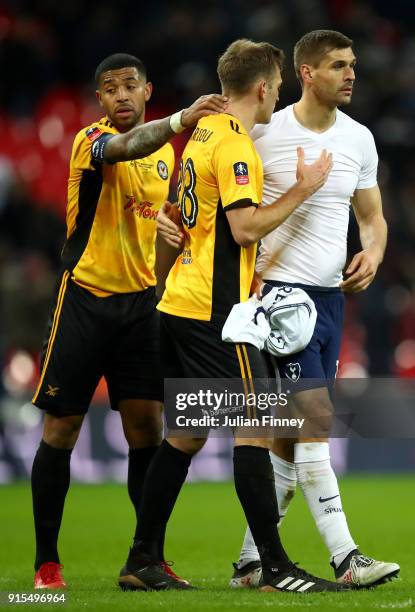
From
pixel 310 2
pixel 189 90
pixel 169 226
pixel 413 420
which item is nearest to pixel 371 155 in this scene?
pixel 169 226

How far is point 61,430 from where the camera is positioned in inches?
231

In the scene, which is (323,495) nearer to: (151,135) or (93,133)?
(151,135)

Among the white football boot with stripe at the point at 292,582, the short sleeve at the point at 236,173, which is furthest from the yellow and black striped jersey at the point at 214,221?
the white football boot with stripe at the point at 292,582

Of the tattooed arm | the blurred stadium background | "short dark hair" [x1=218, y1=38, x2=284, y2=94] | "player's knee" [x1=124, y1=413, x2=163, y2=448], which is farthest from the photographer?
the blurred stadium background

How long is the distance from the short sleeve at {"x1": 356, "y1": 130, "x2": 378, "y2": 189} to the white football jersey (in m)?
0.02

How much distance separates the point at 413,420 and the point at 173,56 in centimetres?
615

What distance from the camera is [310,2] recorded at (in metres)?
15.4

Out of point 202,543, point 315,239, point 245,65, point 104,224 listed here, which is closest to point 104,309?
point 104,224

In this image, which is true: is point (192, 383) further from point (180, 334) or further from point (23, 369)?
point (23, 369)

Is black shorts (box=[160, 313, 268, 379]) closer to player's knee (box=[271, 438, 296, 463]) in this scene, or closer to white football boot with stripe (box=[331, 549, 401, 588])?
player's knee (box=[271, 438, 296, 463])

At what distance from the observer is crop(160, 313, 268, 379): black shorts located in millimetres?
5348

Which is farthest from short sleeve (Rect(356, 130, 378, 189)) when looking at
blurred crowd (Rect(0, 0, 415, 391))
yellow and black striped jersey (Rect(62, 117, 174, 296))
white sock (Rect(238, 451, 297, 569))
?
blurred crowd (Rect(0, 0, 415, 391))

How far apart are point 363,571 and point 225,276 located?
55.4 inches

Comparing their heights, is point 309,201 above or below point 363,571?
above
